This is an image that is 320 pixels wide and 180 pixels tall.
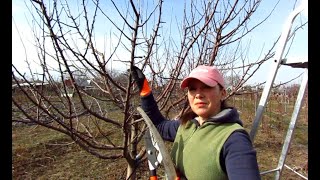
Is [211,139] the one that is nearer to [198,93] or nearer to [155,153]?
[198,93]

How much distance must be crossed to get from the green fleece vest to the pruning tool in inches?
3.7

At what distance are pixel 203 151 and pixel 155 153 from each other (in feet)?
1.16

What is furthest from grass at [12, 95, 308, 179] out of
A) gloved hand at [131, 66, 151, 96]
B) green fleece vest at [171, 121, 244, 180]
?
green fleece vest at [171, 121, 244, 180]

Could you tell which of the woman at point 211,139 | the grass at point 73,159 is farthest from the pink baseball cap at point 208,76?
the grass at point 73,159

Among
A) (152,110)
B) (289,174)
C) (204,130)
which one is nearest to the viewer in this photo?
(204,130)

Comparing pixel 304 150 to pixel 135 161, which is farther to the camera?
pixel 304 150

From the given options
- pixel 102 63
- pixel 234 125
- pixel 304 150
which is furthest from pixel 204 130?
pixel 304 150

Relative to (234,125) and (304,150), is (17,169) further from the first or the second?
(304,150)

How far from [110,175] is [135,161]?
3.62m

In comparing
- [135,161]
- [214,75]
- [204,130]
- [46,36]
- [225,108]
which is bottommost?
[135,161]

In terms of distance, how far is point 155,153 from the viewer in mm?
1475

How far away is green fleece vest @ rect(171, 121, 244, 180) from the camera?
1.17 metres

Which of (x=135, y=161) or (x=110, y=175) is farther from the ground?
(x=135, y=161)
